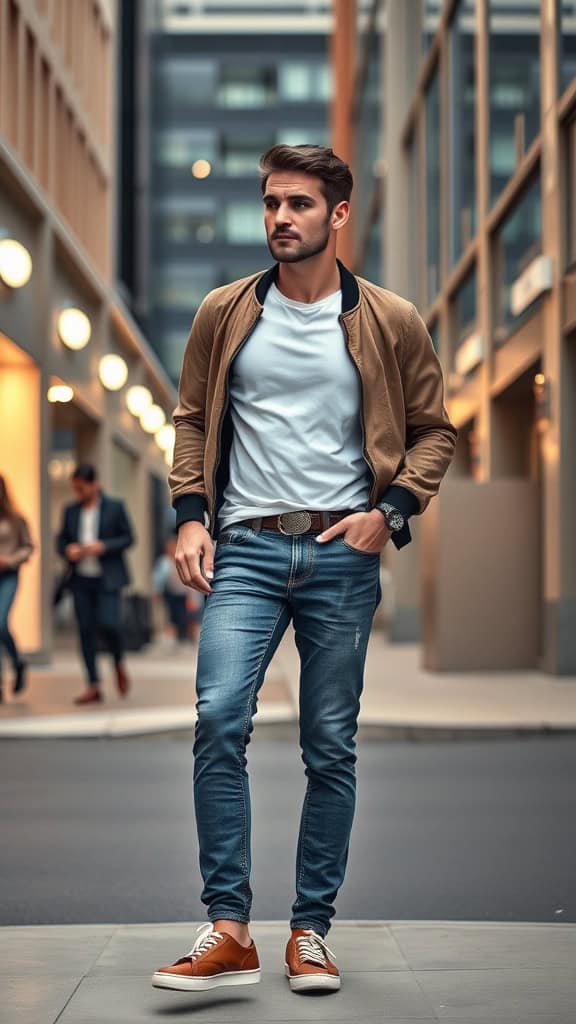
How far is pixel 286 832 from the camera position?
6.81 m

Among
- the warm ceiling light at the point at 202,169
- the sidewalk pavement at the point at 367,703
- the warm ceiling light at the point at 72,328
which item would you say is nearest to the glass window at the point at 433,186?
the warm ceiling light at the point at 72,328

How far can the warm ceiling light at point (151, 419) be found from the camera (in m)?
27.5

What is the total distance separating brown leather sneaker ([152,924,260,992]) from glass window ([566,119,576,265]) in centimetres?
1203

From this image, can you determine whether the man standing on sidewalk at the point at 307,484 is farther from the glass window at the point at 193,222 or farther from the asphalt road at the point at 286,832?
the glass window at the point at 193,222

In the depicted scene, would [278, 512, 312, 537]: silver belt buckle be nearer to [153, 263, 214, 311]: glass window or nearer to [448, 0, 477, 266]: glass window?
[448, 0, 477, 266]: glass window

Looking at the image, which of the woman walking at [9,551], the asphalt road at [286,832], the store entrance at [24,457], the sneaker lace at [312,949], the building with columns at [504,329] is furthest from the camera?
the store entrance at [24,457]

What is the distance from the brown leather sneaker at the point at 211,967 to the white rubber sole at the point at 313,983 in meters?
0.09

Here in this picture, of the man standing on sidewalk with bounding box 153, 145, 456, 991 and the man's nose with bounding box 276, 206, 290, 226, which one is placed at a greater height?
the man's nose with bounding box 276, 206, 290, 226

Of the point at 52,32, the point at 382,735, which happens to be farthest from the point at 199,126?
the point at 382,735

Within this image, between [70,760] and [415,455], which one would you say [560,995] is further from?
[70,760]

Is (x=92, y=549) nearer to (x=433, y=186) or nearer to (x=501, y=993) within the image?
(x=501, y=993)

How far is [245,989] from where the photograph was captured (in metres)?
3.82

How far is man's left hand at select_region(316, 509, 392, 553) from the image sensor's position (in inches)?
156

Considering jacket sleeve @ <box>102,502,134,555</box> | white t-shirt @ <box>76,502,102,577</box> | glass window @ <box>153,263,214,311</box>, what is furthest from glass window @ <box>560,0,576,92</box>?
glass window @ <box>153,263,214,311</box>
